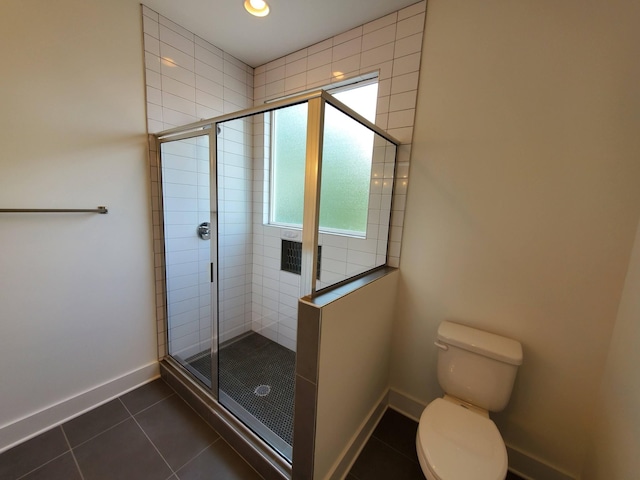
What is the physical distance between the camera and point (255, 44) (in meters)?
1.93

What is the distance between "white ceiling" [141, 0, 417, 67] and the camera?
1.50 m

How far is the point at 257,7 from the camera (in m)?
1.52

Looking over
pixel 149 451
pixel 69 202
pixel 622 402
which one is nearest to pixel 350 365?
pixel 622 402

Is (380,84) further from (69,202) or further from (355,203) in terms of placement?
(69,202)

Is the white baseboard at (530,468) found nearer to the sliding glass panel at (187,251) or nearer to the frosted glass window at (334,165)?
the frosted glass window at (334,165)

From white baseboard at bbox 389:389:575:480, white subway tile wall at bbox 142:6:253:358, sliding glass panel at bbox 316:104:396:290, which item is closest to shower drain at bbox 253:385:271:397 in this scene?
white subway tile wall at bbox 142:6:253:358

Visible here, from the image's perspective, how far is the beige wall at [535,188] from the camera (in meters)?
1.08

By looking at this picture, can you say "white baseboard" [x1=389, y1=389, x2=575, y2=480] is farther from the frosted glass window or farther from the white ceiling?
the white ceiling

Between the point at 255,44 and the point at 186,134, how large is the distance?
94 cm

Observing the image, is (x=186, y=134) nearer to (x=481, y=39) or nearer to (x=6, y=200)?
(x=6, y=200)

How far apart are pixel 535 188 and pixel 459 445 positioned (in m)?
1.23

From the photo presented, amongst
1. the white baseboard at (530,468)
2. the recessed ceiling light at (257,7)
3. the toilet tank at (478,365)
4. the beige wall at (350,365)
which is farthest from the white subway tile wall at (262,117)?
the white baseboard at (530,468)

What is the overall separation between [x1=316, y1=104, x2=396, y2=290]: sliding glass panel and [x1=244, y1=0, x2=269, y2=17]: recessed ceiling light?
0.96 metres

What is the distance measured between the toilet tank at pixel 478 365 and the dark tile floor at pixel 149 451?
50 centimetres
